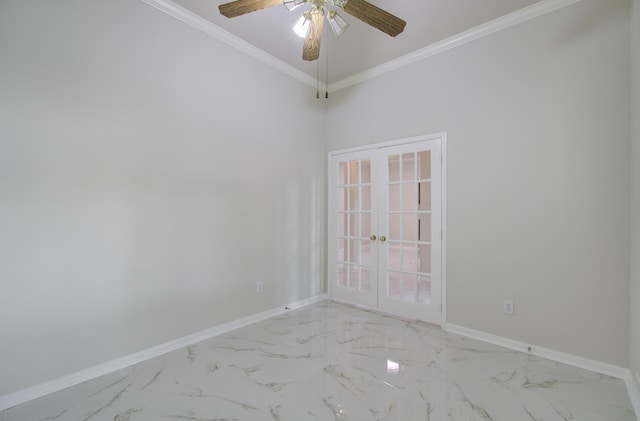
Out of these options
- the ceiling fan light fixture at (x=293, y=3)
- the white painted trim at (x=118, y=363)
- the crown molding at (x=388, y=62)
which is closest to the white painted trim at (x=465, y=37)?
the crown molding at (x=388, y=62)

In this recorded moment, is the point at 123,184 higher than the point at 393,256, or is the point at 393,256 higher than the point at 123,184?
the point at 123,184

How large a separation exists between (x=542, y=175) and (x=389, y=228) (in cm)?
153

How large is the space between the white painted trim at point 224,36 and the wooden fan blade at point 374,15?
161 cm

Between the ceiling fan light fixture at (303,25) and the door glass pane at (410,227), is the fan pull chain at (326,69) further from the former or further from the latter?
the door glass pane at (410,227)

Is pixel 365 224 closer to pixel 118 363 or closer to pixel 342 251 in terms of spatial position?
pixel 342 251

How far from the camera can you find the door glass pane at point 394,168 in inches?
133

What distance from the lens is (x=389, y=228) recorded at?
3445 millimetres

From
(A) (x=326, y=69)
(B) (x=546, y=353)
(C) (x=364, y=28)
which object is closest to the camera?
(B) (x=546, y=353)

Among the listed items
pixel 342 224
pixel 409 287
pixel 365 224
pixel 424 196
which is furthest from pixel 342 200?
pixel 409 287

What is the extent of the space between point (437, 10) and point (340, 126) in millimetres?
1679

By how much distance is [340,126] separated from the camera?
3902 millimetres

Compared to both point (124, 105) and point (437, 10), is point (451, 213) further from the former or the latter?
point (124, 105)

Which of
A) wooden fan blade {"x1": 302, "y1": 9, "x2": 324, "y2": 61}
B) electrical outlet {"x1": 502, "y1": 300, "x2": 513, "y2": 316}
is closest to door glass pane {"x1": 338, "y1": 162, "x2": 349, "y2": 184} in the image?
wooden fan blade {"x1": 302, "y1": 9, "x2": 324, "y2": 61}

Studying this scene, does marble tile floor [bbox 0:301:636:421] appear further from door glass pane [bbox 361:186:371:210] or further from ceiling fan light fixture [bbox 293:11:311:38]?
ceiling fan light fixture [bbox 293:11:311:38]
